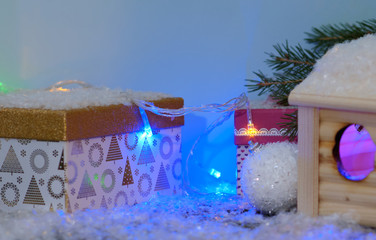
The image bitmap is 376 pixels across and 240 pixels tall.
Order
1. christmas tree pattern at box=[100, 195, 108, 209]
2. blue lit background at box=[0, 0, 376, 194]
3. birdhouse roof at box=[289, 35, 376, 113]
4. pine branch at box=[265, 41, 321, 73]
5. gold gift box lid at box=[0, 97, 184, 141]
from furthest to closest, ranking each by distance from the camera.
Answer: blue lit background at box=[0, 0, 376, 194]
pine branch at box=[265, 41, 321, 73]
christmas tree pattern at box=[100, 195, 108, 209]
gold gift box lid at box=[0, 97, 184, 141]
birdhouse roof at box=[289, 35, 376, 113]

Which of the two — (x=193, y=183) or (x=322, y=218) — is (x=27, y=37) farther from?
(x=322, y=218)

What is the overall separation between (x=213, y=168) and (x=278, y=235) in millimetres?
662

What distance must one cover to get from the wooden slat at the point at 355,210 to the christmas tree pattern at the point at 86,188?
525 millimetres

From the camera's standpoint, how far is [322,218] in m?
1.13

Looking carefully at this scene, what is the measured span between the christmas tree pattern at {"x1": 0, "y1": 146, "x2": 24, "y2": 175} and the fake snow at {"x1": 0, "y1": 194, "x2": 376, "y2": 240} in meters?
0.10

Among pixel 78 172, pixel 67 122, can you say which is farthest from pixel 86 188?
pixel 67 122

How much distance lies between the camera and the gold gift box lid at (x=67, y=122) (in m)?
1.21

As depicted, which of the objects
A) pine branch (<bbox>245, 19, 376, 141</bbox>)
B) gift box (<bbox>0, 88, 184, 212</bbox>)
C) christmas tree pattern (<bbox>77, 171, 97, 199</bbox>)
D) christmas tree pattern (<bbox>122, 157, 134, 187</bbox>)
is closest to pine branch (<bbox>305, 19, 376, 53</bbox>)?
pine branch (<bbox>245, 19, 376, 141</bbox>)

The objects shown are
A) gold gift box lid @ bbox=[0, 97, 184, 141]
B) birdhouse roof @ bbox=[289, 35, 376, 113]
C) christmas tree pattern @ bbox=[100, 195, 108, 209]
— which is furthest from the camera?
christmas tree pattern @ bbox=[100, 195, 108, 209]

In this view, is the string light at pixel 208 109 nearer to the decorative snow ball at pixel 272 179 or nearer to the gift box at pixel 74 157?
the gift box at pixel 74 157

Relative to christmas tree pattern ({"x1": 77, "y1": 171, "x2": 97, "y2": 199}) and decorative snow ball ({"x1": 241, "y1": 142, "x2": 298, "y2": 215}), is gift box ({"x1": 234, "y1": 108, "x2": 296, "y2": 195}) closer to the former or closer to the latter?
decorative snow ball ({"x1": 241, "y1": 142, "x2": 298, "y2": 215})

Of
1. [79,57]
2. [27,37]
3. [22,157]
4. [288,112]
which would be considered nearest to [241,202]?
[288,112]

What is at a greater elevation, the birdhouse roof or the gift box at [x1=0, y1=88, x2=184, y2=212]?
the birdhouse roof

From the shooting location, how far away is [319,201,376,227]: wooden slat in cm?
111
